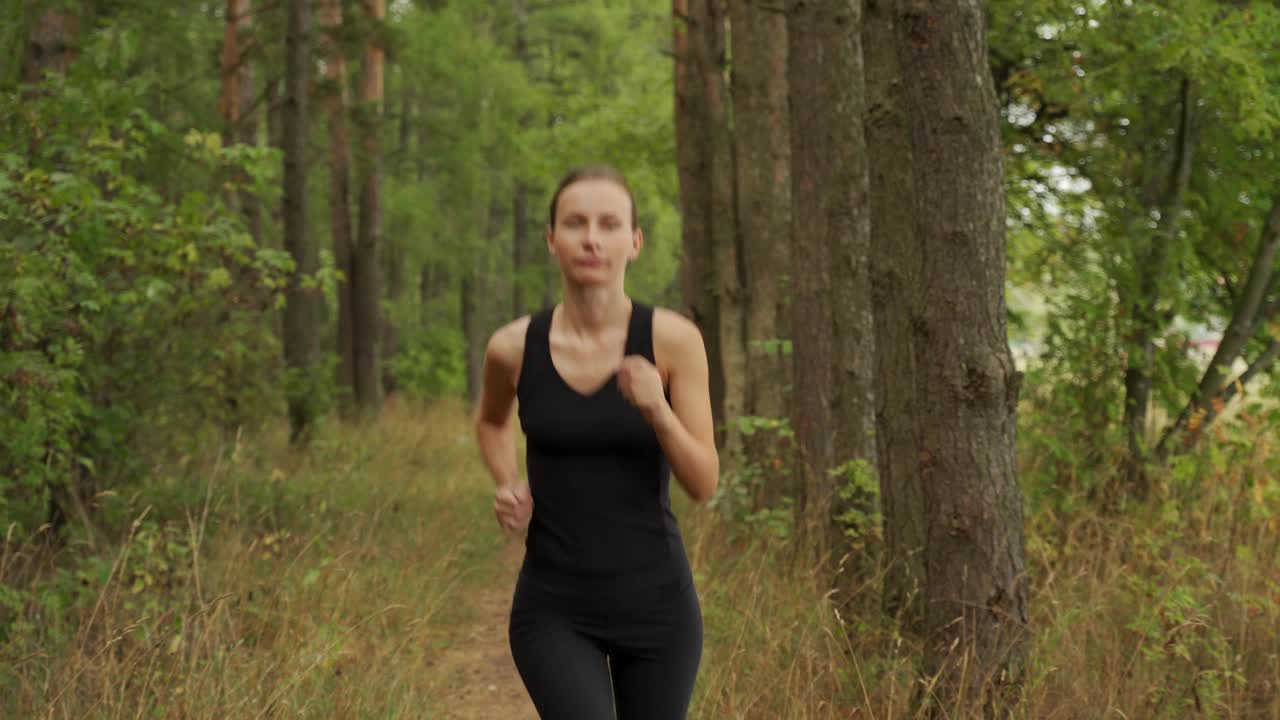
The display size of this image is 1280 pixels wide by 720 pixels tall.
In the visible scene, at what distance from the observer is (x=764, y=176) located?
9.43m

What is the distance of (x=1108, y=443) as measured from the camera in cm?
817

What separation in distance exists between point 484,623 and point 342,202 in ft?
38.3

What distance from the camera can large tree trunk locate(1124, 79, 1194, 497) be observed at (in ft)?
27.1

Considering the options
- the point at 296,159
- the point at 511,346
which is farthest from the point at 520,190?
the point at 511,346

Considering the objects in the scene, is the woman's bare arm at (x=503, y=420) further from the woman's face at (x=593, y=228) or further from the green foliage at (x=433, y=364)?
the green foliage at (x=433, y=364)

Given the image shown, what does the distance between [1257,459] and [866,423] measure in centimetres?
314

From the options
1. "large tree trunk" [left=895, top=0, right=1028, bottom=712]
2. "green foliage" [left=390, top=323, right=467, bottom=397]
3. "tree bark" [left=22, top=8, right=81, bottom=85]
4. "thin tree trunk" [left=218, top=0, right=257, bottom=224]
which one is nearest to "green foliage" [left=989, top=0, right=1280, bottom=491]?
"large tree trunk" [left=895, top=0, right=1028, bottom=712]

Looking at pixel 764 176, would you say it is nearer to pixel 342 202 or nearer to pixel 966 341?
pixel 966 341

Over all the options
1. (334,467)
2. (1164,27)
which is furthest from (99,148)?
(1164,27)

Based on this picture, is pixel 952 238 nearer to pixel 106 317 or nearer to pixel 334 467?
pixel 106 317

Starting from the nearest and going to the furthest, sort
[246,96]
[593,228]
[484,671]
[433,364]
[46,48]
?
1. [593,228]
2. [484,671]
3. [46,48]
4. [246,96]
5. [433,364]

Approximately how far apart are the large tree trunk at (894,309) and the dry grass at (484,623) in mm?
311

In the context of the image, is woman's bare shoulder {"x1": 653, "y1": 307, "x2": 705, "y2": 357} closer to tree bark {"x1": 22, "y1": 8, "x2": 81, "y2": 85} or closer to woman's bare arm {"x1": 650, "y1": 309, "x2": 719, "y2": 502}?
woman's bare arm {"x1": 650, "y1": 309, "x2": 719, "y2": 502}

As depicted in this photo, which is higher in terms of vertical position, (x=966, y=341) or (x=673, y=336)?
(x=673, y=336)
